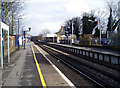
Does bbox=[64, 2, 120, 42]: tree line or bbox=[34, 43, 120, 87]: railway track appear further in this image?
bbox=[64, 2, 120, 42]: tree line

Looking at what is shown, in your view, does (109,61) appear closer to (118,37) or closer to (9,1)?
(118,37)

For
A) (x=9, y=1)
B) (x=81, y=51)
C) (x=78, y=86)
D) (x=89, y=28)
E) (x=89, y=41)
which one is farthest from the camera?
(x=89, y=28)

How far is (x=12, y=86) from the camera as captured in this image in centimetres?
579

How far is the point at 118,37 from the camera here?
17.7 meters

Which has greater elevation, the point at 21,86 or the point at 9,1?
the point at 9,1

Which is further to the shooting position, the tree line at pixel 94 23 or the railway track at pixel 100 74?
the tree line at pixel 94 23

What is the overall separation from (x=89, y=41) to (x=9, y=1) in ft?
75.6

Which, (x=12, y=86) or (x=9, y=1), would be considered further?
(x=9, y=1)

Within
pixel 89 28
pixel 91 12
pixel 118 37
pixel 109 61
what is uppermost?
pixel 91 12

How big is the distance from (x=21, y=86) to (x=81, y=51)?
650 inches

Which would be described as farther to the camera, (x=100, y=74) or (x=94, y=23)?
(x=94, y=23)

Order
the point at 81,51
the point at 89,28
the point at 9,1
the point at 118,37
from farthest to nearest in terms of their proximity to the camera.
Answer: the point at 89,28, the point at 81,51, the point at 9,1, the point at 118,37

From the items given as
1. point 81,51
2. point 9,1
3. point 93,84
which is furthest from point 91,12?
point 93,84

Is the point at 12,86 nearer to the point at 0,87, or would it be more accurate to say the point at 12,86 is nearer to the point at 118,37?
the point at 0,87
